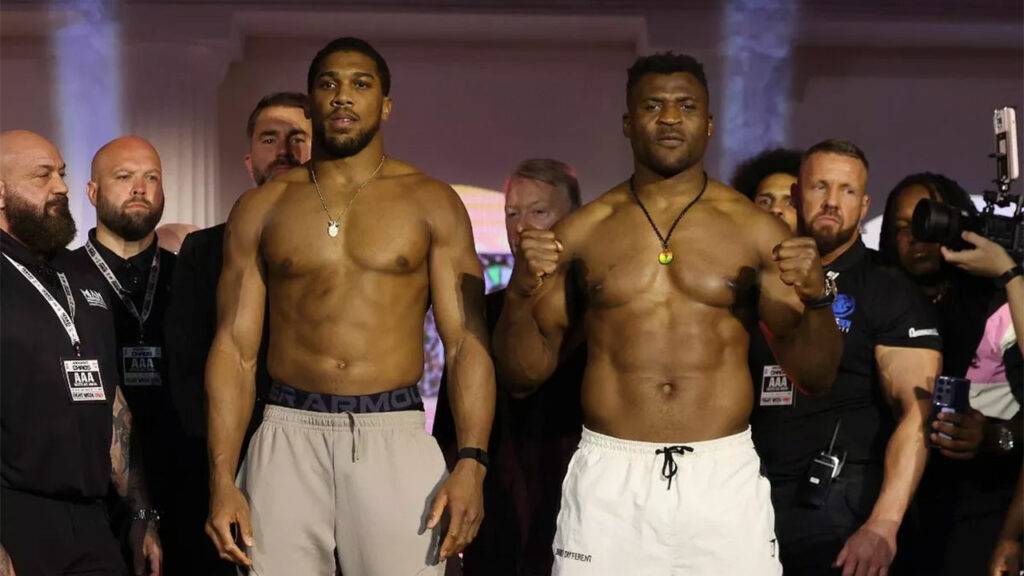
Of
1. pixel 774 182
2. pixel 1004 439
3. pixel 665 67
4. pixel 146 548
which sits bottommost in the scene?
pixel 146 548

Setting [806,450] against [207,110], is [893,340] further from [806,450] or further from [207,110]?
[207,110]

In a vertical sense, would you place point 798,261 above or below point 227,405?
above

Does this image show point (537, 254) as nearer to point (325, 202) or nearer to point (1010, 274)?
point (325, 202)

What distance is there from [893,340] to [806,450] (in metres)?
0.40

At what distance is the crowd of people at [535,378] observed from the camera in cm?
329

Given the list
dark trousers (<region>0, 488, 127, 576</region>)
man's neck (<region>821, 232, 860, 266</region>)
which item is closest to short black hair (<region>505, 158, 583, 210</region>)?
man's neck (<region>821, 232, 860, 266</region>)

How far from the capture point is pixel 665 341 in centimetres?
329

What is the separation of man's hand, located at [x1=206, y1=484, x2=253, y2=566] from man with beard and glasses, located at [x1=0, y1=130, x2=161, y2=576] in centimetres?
51

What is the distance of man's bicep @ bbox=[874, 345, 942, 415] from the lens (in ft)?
12.7

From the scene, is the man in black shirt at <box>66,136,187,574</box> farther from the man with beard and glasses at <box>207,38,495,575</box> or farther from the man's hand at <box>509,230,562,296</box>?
the man's hand at <box>509,230,562,296</box>

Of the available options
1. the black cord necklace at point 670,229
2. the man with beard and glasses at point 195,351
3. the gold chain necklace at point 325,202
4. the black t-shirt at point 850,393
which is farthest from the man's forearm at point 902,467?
the man with beard and glasses at point 195,351

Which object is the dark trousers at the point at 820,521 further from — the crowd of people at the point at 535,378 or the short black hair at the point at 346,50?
the short black hair at the point at 346,50

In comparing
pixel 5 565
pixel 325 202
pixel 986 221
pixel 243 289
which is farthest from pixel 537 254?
pixel 5 565

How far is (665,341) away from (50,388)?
62.3 inches
